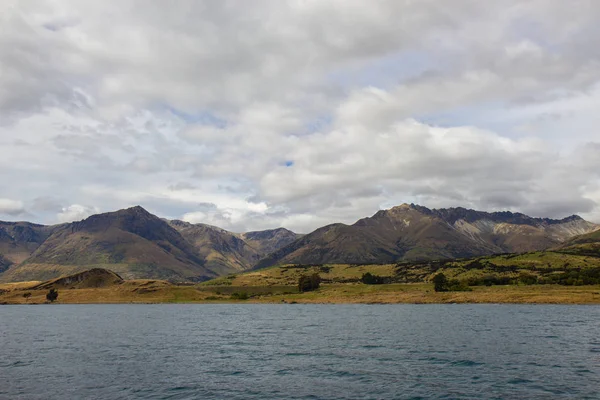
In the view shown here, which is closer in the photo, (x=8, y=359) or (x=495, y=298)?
(x=8, y=359)

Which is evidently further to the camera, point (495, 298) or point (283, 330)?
point (495, 298)

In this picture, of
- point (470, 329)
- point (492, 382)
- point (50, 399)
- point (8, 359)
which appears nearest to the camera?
point (50, 399)

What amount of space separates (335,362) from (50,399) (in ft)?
112

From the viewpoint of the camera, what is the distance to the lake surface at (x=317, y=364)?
45.9m

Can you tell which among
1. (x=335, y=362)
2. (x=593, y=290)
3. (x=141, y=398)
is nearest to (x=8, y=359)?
(x=141, y=398)

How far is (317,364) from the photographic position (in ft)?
199

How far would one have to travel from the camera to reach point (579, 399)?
40094 millimetres

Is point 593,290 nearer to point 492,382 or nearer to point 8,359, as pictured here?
point 492,382

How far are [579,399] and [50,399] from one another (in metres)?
48.9

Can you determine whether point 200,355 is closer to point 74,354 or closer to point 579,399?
point 74,354

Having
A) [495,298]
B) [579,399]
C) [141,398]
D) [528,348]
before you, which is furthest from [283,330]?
[495,298]

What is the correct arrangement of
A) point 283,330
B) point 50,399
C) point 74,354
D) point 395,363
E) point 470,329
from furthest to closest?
1. point 283,330
2. point 470,329
3. point 74,354
4. point 395,363
5. point 50,399

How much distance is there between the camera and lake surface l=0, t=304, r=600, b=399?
45938 mm

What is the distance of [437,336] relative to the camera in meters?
87.7
